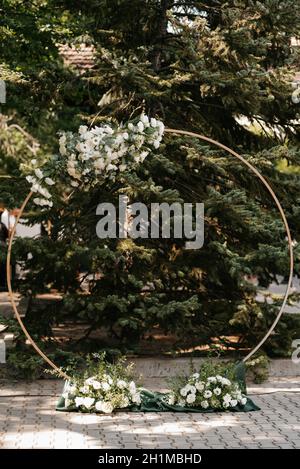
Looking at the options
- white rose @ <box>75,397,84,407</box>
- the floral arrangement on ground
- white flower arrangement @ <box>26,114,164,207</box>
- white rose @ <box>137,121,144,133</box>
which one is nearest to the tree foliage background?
white flower arrangement @ <box>26,114,164,207</box>

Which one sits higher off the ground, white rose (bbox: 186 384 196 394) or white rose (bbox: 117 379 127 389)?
white rose (bbox: 117 379 127 389)

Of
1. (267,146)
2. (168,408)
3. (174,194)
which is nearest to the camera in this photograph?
(168,408)

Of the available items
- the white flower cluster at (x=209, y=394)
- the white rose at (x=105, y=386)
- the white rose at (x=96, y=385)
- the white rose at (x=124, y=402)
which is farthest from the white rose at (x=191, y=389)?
the white rose at (x=96, y=385)

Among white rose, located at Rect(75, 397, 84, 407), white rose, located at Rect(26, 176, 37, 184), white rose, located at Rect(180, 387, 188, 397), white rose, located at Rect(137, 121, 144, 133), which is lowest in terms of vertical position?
white rose, located at Rect(75, 397, 84, 407)

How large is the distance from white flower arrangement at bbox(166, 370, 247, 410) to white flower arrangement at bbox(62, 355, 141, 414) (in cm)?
49

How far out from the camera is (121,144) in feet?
41.8

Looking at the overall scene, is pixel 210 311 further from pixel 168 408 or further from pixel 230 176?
pixel 168 408

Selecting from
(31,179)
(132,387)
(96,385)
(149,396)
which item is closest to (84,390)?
(96,385)

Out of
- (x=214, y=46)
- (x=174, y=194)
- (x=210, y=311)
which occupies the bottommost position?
(x=210, y=311)

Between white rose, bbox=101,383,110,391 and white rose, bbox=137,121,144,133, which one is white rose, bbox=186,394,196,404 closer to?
white rose, bbox=101,383,110,391

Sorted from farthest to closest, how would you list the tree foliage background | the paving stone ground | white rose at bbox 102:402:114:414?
1. the tree foliage background
2. white rose at bbox 102:402:114:414
3. the paving stone ground

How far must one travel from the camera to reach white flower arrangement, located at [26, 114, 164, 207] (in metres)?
12.6

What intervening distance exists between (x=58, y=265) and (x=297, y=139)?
4.73 meters

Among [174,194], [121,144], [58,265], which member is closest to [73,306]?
[58,265]
